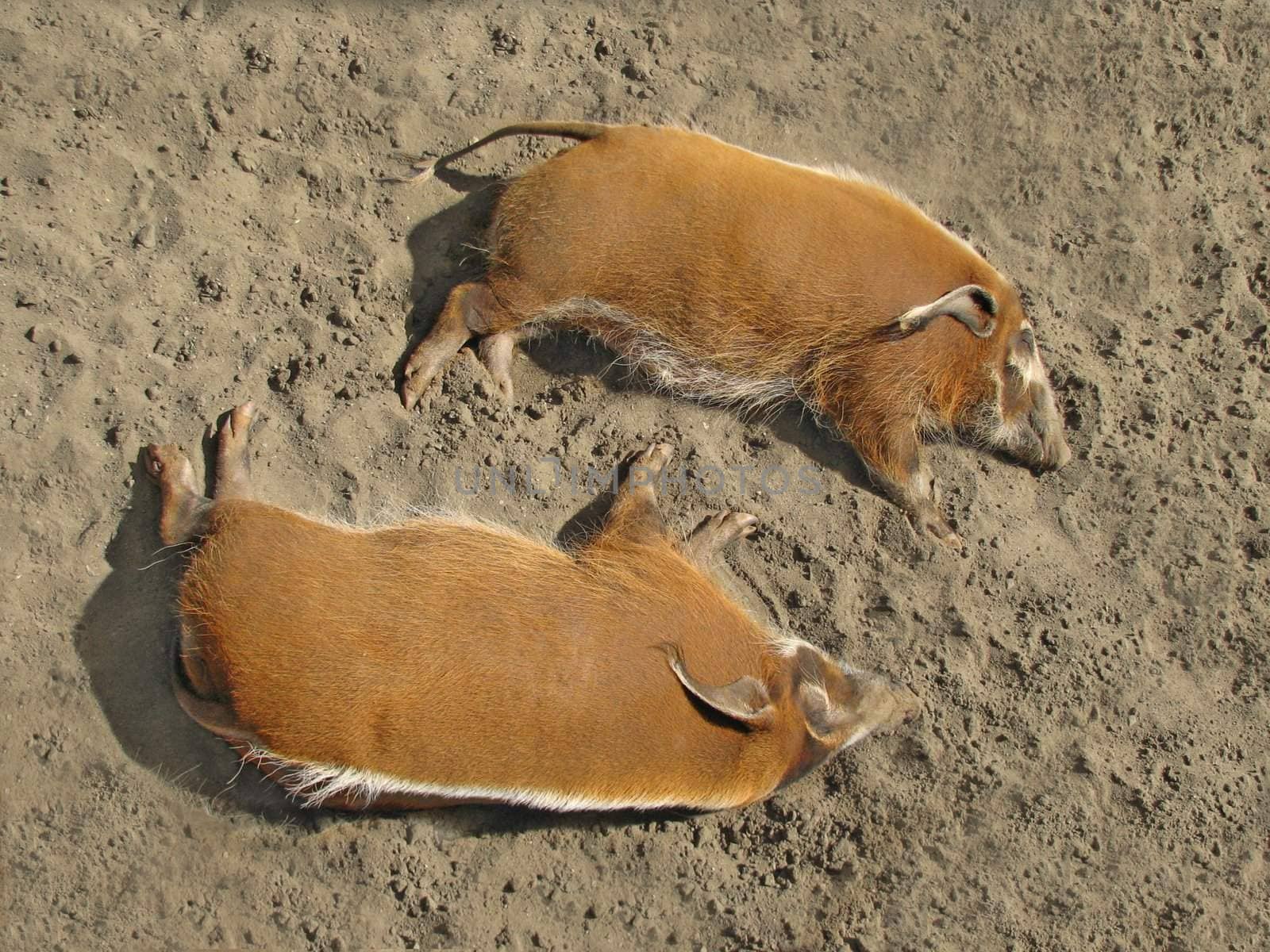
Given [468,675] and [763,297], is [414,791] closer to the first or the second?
[468,675]

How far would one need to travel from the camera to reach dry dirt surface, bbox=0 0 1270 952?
3.83m

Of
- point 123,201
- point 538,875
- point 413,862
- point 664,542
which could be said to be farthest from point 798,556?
point 123,201

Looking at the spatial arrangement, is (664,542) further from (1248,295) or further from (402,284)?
(1248,295)

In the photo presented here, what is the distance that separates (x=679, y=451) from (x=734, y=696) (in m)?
1.28

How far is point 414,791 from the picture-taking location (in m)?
3.35

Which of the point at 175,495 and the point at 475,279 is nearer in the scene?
the point at 175,495

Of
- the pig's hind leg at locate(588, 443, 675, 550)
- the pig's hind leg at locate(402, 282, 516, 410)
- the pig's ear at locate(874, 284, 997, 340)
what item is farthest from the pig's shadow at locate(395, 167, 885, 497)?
the pig's ear at locate(874, 284, 997, 340)

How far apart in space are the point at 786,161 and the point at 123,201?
9.28 ft

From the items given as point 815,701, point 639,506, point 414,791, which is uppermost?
point 639,506

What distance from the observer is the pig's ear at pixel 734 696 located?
3.30m

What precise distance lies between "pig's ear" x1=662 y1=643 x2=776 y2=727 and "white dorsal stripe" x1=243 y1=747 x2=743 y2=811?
1.11 ft

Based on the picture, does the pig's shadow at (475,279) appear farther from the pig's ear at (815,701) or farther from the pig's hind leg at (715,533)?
the pig's ear at (815,701)

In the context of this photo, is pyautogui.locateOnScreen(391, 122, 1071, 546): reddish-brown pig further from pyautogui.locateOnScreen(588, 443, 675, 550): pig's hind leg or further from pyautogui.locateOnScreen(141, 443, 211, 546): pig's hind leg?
pyautogui.locateOnScreen(141, 443, 211, 546): pig's hind leg

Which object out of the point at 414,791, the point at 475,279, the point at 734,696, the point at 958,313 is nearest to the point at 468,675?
the point at 414,791
